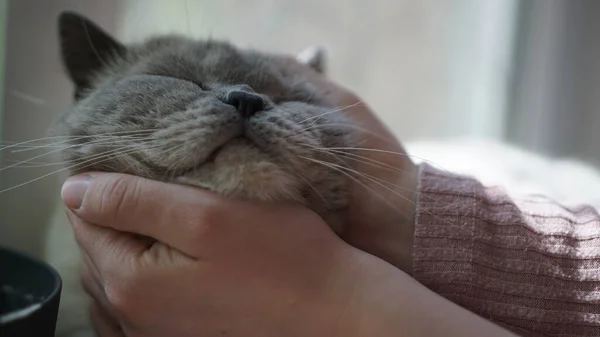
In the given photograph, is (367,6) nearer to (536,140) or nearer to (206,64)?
(536,140)

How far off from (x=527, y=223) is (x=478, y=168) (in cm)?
54

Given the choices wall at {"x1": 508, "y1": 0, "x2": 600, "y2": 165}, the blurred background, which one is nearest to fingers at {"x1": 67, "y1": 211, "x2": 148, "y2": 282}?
the blurred background

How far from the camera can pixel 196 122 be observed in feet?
2.51

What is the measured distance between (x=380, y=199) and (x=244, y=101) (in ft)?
1.23

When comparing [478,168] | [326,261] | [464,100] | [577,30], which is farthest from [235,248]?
[577,30]

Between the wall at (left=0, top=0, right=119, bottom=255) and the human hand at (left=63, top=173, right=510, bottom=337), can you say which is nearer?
the human hand at (left=63, top=173, right=510, bottom=337)

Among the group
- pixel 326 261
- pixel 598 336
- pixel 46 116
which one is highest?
pixel 46 116

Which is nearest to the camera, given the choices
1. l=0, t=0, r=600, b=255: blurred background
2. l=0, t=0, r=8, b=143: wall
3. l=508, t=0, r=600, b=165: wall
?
l=0, t=0, r=8, b=143: wall

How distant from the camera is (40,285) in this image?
806 millimetres

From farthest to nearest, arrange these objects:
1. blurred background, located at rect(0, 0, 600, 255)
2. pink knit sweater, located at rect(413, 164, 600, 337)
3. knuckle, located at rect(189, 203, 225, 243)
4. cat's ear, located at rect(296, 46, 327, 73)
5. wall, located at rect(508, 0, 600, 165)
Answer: wall, located at rect(508, 0, 600, 165)
blurred background, located at rect(0, 0, 600, 255)
cat's ear, located at rect(296, 46, 327, 73)
pink knit sweater, located at rect(413, 164, 600, 337)
knuckle, located at rect(189, 203, 225, 243)

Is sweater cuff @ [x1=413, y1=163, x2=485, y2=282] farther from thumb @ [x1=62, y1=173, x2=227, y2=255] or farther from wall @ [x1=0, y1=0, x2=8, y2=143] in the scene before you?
wall @ [x1=0, y1=0, x2=8, y2=143]

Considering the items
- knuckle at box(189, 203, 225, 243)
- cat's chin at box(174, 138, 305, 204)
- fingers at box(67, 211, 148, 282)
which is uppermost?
cat's chin at box(174, 138, 305, 204)

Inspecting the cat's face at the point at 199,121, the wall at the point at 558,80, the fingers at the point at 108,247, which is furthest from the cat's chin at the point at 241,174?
the wall at the point at 558,80

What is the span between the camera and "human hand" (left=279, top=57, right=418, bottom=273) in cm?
100
